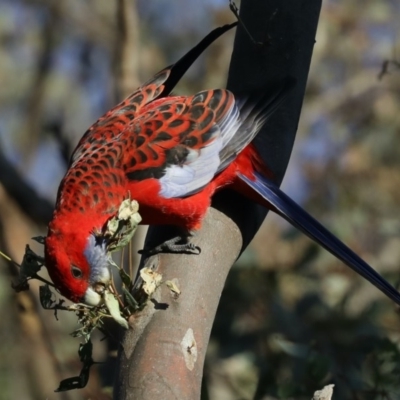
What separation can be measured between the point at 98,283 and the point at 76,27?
4669 millimetres

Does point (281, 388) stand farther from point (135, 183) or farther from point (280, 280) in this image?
point (280, 280)

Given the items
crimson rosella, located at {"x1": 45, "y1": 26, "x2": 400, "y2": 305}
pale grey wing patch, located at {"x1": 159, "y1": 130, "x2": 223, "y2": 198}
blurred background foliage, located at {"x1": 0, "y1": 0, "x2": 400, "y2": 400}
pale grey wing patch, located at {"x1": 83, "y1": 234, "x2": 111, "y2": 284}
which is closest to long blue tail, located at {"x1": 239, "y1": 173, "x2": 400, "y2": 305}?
crimson rosella, located at {"x1": 45, "y1": 26, "x2": 400, "y2": 305}

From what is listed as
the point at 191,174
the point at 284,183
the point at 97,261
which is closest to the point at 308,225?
the point at 191,174

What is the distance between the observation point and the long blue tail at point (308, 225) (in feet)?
9.72

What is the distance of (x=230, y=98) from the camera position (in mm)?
2953

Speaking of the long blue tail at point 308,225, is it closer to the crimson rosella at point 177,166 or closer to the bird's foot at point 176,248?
the crimson rosella at point 177,166

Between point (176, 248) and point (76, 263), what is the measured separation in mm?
315

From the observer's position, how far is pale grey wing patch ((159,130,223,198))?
288 centimetres

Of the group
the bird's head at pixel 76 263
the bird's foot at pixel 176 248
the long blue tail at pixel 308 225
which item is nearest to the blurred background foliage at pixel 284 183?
the long blue tail at pixel 308 225

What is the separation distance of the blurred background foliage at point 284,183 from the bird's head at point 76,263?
0.53m

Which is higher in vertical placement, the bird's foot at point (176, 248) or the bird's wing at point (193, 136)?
the bird's wing at point (193, 136)

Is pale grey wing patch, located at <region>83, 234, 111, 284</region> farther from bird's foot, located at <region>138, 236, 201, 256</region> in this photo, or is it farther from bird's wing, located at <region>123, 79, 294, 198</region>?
bird's wing, located at <region>123, 79, 294, 198</region>

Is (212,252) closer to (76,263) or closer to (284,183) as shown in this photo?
(76,263)

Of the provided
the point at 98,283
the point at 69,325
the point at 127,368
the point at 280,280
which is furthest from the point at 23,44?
the point at 127,368
